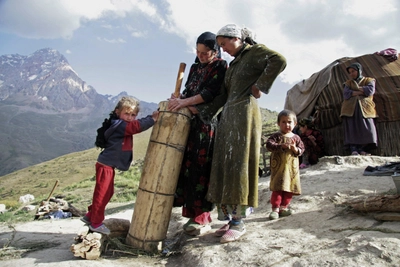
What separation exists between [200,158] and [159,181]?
47 cm

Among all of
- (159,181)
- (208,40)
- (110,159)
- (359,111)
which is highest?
(359,111)

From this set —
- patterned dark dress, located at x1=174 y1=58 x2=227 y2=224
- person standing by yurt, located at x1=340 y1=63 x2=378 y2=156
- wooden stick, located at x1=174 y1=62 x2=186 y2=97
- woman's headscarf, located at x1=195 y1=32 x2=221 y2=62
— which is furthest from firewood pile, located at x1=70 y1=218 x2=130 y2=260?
person standing by yurt, located at x1=340 y1=63 x2=378 y2=156

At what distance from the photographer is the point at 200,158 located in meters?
3.14

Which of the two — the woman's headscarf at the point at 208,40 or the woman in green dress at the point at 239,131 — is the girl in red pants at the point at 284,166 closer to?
the woman in green dress at the point at 239,131

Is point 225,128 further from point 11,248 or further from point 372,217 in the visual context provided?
point 11,248

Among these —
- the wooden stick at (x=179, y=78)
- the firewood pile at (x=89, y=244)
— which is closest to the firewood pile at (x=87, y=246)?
the firewood pile at (x=89, y=244)

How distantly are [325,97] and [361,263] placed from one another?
24.0 feet

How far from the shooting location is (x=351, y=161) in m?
6.31

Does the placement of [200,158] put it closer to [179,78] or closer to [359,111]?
[179,78]

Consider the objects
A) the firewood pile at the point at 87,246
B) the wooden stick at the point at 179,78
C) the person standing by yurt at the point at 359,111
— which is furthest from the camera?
the person standing by yurt at the point at 359,111

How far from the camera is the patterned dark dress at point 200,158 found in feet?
10.3

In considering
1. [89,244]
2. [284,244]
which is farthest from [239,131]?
[89,244]

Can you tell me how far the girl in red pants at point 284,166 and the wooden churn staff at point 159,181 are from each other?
1.18m

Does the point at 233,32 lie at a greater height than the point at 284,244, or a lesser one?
greater
